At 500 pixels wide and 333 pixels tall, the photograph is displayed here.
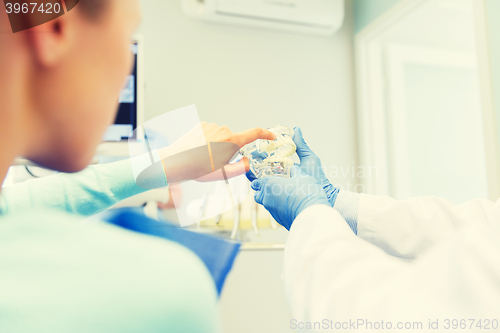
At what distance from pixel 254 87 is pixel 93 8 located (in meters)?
1.46

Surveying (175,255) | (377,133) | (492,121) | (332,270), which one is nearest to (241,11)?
(377,133)

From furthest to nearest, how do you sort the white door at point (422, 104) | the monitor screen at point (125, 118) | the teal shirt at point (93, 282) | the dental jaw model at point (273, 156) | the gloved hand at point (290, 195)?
the white door at point (422, 104) < the monitor screen at point (125, 118) < the dental jaw model at point (273, 156) < the gloved hand at point (290, 195) < the teal shirt at point (93, 282)

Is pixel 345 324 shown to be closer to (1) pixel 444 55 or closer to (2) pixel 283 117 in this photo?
(2) pixel 283 117

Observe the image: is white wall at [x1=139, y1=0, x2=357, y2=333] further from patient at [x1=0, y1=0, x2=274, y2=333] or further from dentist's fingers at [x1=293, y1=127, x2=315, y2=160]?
patient at [x1=0, y1=0, x2=274, y2=333]

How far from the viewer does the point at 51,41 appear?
8.6 inches

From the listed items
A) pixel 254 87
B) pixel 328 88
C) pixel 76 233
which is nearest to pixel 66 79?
pixel 76 233

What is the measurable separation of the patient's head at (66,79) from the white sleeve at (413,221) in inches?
26.0

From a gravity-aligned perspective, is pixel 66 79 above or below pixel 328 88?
below

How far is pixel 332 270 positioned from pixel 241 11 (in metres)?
1.45

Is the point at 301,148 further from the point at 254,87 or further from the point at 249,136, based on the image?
the point at 254,87

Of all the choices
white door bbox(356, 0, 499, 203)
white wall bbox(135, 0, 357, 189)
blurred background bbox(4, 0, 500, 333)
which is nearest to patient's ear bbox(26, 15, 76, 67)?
blurred background bbox(4, 0, 500, 333)

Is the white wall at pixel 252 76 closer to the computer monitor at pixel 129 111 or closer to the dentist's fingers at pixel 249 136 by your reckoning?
the computer monitor at pixel 129 111

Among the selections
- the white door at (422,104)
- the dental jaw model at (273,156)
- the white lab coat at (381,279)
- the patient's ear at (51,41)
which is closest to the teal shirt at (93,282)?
the patient's ear at (51,41)

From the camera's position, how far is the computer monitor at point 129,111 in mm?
1105
